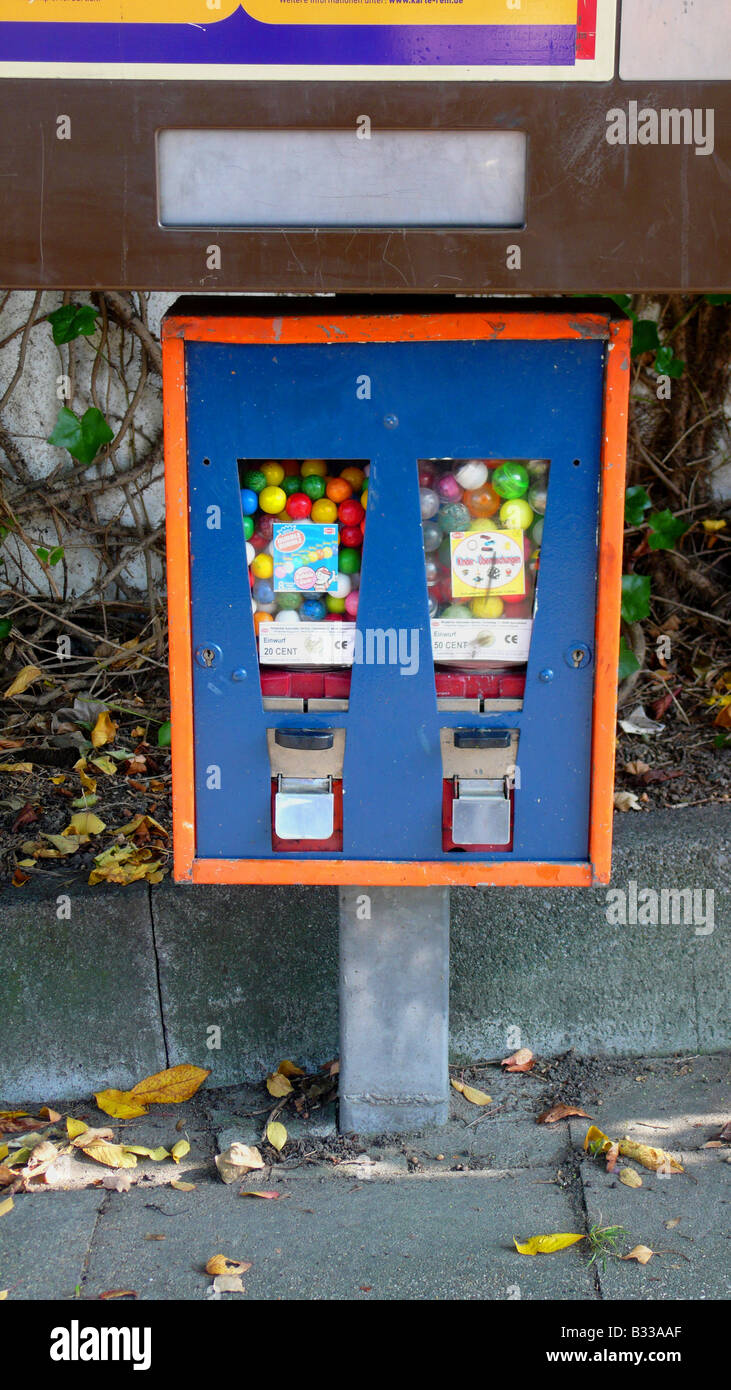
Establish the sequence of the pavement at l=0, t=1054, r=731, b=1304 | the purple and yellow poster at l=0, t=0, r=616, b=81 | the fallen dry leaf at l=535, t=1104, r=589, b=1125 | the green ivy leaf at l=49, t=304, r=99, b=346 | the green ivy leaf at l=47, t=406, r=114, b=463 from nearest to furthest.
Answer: the purple and yellow poster at l=0, t=0, r=616, b=81
the pavement at l=0, t=1054, r=731, b=1304
the fallen dry leaf at l=535, t=1104, r=589, b=1125
the green ivy leaf at l=47, t=406, r=114, b=463
the green ivy leaf at l=49, t=304, r=99, b=346

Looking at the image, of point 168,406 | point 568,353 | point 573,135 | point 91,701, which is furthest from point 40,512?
point 573,135

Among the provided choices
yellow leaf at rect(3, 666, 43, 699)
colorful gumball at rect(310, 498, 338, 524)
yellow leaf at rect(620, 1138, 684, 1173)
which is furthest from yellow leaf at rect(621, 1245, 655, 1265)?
yellow leaf at rect(3, 666, 43, 699)

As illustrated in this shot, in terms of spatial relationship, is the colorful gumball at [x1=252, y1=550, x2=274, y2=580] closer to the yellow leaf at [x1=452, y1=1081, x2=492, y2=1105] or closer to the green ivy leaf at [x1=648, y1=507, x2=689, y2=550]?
the yellow leaf at [x1=452, y1=1081, x2=492, y2=1105]

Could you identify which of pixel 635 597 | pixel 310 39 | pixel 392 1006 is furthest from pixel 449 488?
pixel 635 597

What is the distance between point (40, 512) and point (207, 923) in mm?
1654

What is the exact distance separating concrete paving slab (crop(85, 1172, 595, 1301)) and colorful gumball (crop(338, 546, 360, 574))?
46.9 inches

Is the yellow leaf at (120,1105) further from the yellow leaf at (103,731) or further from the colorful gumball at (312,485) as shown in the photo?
the colorful gumball at (312,485)

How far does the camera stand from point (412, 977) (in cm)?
241

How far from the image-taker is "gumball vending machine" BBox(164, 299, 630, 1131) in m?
1.95

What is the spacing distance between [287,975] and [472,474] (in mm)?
1280

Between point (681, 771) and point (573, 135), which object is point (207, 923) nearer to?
point (681, 771)

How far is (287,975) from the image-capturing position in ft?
9.02

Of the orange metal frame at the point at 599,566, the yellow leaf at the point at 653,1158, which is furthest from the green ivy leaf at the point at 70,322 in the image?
the yellow leaf at the point at 653,1158

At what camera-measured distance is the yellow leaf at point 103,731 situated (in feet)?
11.3
